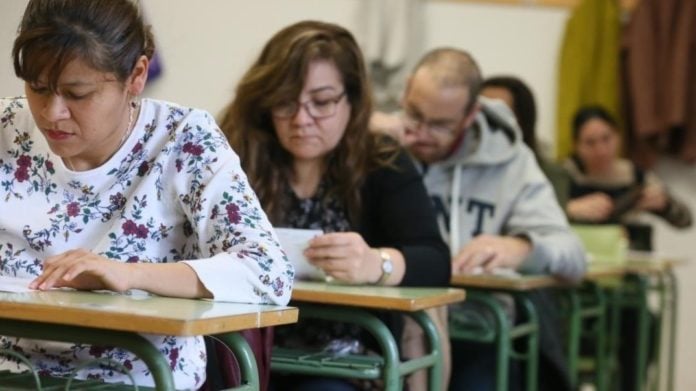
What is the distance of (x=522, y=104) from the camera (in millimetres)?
4270

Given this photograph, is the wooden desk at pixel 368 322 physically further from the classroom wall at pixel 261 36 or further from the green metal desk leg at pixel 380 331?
the classroom wall at pixel 261 36

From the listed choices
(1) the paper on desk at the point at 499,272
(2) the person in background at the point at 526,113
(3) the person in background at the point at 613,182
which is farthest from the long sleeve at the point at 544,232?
(3) the person in background at the point at 613,182

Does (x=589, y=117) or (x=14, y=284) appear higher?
(x=589, y=117)

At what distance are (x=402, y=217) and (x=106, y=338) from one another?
1150 millimetres

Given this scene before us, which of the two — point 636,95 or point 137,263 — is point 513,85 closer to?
point 636,95

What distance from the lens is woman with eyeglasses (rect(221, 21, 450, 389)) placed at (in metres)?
2.47

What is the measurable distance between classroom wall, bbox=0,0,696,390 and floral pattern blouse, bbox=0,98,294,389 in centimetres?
18

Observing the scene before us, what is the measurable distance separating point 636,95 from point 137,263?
4.89 m

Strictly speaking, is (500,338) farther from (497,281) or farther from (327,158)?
(327,158)

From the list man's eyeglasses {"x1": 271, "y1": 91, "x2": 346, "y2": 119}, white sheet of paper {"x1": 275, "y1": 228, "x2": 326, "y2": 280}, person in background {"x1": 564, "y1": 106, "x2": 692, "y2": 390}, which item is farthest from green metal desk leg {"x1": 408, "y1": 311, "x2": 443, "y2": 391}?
person in background {"x1": 564, "y1": 106, "x2": 692, "y2": 390}

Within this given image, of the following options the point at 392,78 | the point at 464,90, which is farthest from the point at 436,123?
the point at 392,78

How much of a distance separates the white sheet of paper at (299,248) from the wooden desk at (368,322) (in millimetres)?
31

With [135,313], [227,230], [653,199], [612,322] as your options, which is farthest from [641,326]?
[135,313]

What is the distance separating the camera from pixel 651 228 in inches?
213
